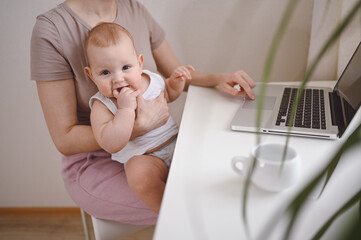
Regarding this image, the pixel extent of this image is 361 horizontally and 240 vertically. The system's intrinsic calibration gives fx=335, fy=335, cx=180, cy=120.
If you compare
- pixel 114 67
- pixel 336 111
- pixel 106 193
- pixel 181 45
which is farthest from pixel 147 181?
pixel 181 45

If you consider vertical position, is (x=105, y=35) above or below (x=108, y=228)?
above

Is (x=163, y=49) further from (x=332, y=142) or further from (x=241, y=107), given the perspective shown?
(x=332, y=142)

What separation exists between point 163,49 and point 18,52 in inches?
29.7

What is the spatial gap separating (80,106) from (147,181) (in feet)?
1.30

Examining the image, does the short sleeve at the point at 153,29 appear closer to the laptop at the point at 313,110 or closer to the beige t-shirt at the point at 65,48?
the beige t-shirt at the point at 65,48

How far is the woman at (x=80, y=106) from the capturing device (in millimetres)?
1052

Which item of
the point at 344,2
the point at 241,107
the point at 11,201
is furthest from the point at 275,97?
the point at 11,201

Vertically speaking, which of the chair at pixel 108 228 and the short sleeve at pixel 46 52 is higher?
the short sleeve at pixel 46 52

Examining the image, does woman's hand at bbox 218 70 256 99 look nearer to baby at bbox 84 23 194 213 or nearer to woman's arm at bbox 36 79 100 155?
baby at bbox 84 23 194 213

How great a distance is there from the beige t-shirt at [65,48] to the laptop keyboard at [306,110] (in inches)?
20.0

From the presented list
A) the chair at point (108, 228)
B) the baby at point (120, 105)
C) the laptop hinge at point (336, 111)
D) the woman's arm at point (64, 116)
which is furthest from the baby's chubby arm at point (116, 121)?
the laptop hinge at point (336, 111)

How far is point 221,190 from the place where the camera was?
2.18ft

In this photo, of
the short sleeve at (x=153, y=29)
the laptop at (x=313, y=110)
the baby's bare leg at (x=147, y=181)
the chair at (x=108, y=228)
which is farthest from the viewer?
the short sleeve at (x=153, y=29)

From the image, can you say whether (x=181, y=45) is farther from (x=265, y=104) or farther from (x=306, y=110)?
(x=306, y=110)
